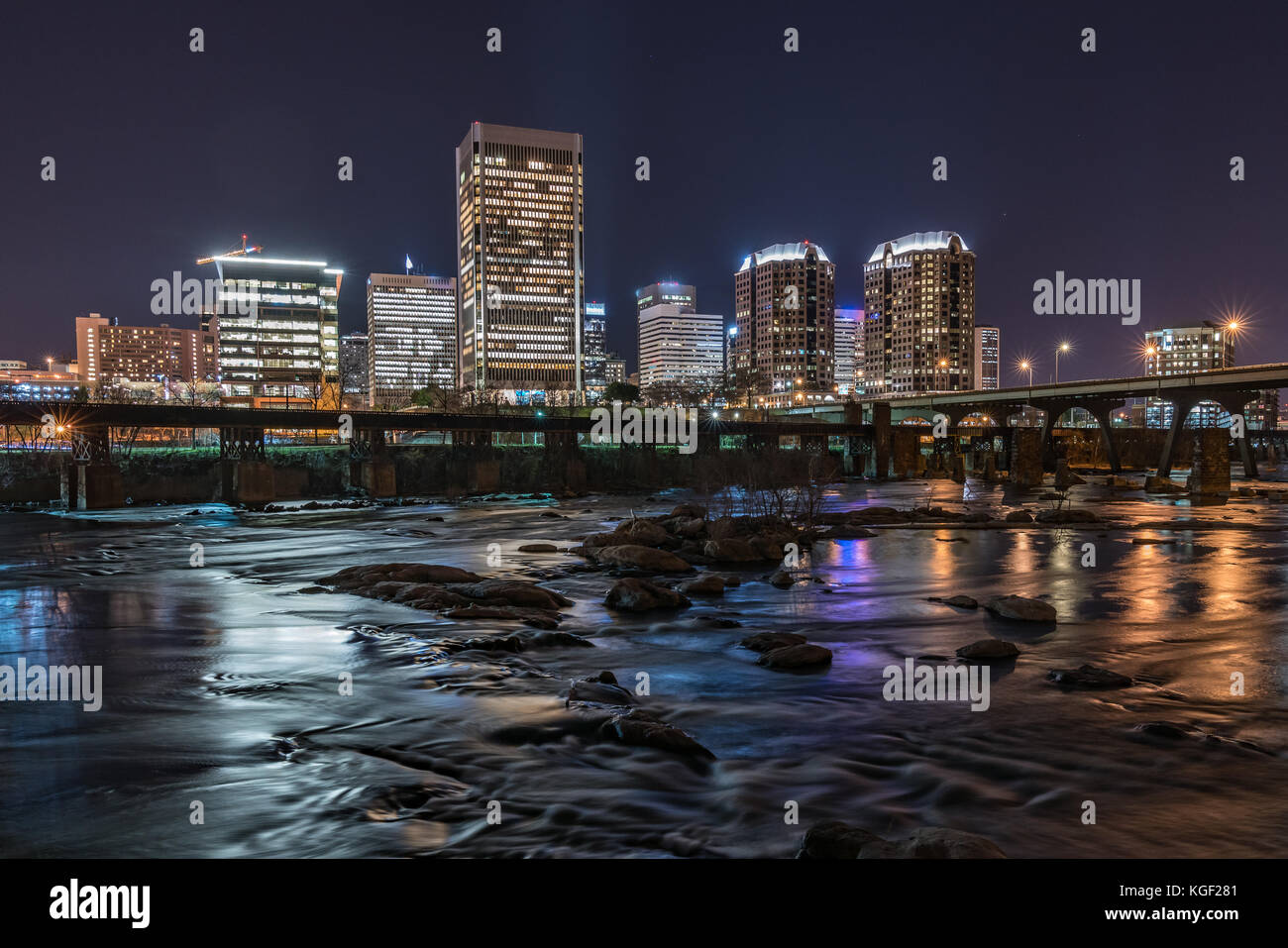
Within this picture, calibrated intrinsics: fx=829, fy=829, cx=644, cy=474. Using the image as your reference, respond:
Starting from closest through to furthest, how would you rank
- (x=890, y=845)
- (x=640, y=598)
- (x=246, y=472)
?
(x=890, y=845) → (x=640, y=598) → (x=246, y=472)

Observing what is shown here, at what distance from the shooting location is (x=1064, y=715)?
13070 millimetres

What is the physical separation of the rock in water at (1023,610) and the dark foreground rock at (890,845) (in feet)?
46.9

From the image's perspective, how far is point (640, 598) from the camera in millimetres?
22438

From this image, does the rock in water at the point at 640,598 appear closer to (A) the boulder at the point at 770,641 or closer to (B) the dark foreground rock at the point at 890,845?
(A) the boulder at the point at 770,641

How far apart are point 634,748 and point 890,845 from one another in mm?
4658

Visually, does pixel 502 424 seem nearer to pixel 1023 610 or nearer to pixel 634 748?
pixel 1023 610

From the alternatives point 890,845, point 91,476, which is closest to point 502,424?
point 91,476

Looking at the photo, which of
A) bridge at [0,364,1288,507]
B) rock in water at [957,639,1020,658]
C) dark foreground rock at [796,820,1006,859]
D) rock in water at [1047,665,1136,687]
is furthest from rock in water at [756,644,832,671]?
bridge at [0,364,1288,507]

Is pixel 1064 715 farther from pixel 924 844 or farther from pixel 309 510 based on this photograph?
pixel 309 510
